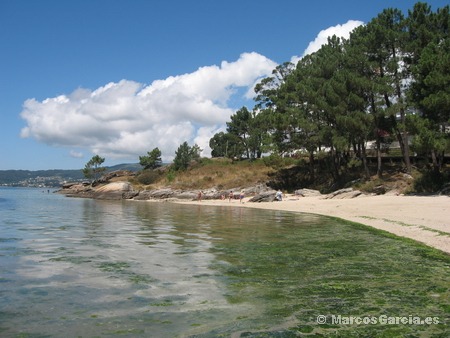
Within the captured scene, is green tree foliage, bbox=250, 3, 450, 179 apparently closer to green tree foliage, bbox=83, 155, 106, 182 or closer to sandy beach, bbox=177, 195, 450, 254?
sandy beach, bbox=177, 195, 450, 254

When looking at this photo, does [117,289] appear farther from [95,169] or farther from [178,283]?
[95,169]

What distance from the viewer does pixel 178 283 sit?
9.27 m

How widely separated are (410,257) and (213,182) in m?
53.8

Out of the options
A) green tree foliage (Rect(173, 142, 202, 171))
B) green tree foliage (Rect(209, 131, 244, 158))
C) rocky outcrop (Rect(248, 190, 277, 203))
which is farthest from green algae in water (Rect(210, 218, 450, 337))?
green tree foliage (Rect(209, 131, 244, 158))

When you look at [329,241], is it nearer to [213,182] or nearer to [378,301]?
[378,301]

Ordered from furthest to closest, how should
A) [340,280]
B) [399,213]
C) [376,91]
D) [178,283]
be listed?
1. [376,91]
2. [399,213]
3. [340,280]
4. [178,283]

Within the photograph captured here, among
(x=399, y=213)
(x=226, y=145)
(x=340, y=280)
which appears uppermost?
(x=226, y=145)

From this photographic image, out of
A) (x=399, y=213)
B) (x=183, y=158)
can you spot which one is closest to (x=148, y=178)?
(x=183, y=158)

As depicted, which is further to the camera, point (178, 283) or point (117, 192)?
point (117, 192)

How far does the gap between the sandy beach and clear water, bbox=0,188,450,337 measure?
202 cm

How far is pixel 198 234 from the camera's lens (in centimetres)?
1886

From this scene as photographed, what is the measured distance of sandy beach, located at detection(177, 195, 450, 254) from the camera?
55.6ft

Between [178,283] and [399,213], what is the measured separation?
21.2 meters

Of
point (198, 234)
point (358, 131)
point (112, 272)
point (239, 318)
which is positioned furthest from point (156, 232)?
point (358, 131)
